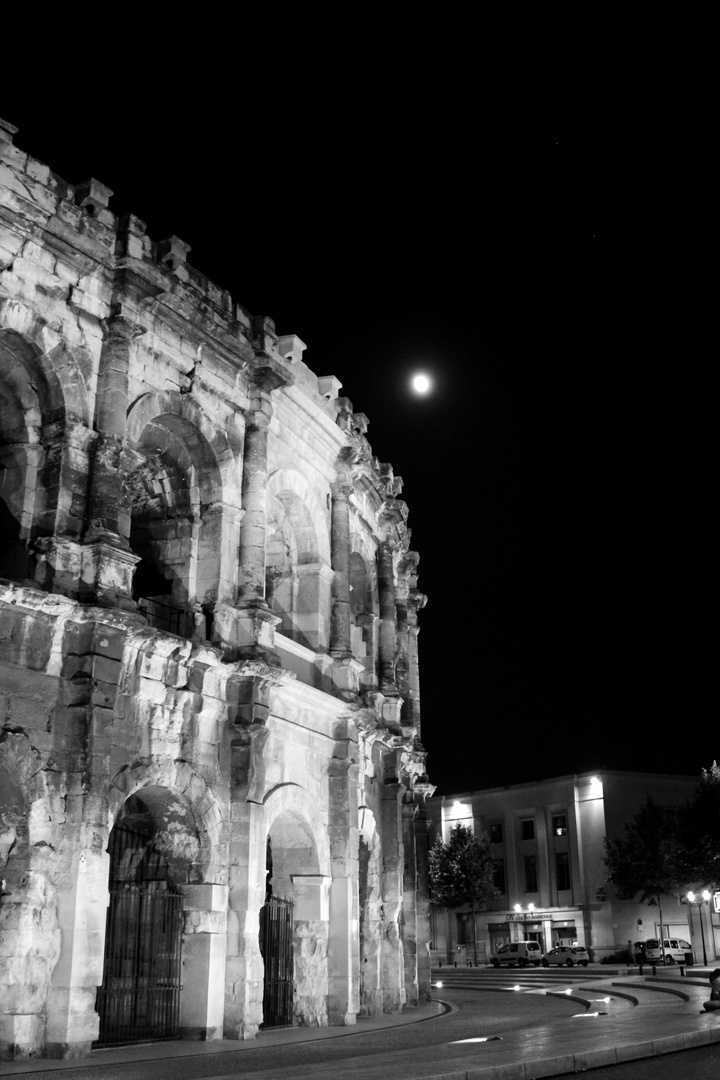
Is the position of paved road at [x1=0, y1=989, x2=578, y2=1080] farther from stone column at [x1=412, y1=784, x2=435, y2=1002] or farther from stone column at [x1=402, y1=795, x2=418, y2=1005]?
stone column at [x1=412, y1=784, x2=435, y2=1002]

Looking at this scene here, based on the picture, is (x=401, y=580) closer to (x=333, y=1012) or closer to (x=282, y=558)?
(x=282, y=558)

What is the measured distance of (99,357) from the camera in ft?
52.9

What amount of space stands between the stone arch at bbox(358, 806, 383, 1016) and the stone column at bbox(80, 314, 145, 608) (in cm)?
837

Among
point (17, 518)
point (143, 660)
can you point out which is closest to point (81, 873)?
point (143, 660)

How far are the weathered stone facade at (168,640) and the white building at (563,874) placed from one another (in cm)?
3366

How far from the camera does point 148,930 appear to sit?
16531 mm

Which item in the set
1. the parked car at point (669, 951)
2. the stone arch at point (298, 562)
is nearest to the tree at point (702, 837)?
the parked car at point (669, 951)

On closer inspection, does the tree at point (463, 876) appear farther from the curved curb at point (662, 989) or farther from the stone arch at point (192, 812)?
the stone arch at point (192, 812)

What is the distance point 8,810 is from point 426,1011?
38.2 feet

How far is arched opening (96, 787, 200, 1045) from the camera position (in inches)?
618

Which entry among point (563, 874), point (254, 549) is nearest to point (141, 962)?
point (254, 549)

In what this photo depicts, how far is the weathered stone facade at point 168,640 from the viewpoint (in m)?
13.6

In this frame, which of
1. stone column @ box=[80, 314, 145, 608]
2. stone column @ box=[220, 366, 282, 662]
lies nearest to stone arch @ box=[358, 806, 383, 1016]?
stone column @ box=[220, 366, 282, 662]

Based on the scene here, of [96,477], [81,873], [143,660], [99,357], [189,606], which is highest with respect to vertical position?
[99,357]
